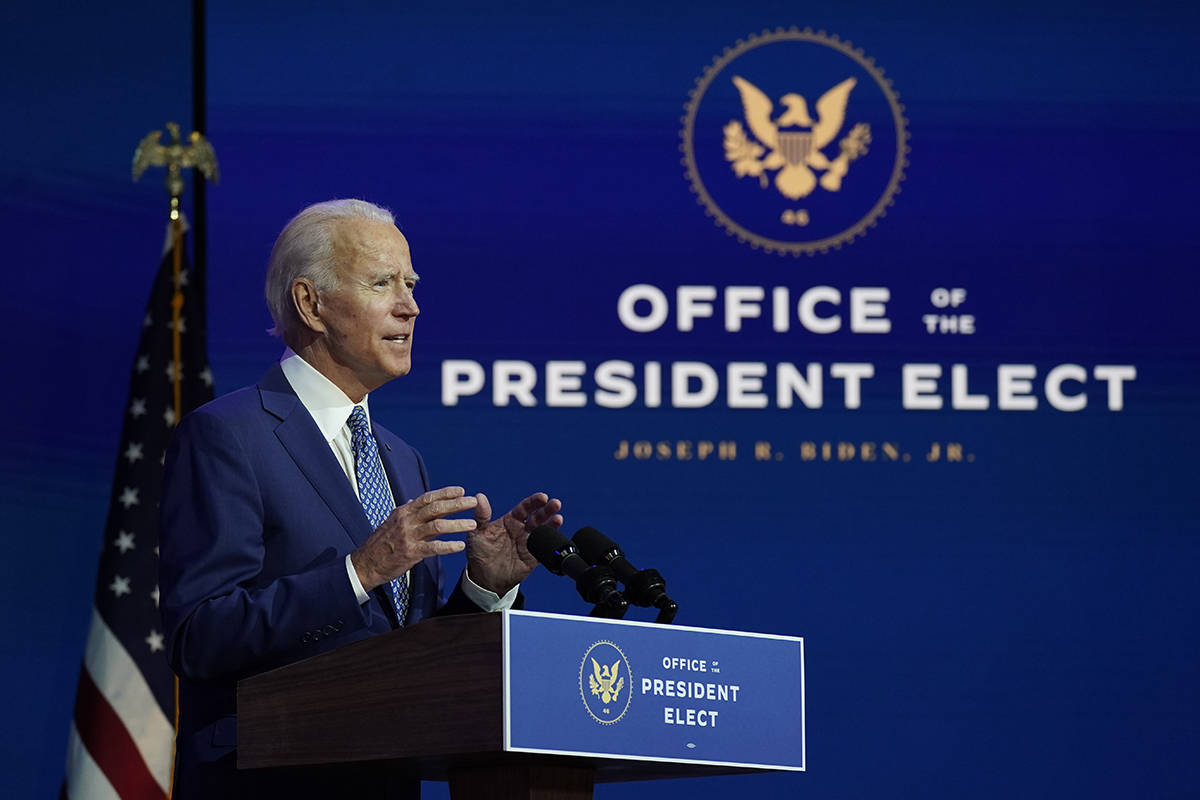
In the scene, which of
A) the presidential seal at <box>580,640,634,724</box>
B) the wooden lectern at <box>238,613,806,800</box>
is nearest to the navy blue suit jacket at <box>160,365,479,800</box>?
the wooden lectern at <box>238,613,806,800</box>

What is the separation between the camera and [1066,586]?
4.59 meters

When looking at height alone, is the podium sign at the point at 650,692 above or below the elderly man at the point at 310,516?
below

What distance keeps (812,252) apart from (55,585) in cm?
242

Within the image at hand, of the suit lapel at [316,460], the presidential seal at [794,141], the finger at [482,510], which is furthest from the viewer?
the presidential seal at [794,141]

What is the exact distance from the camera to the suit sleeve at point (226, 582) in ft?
6.98

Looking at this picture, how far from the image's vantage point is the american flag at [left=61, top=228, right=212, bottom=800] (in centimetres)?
432

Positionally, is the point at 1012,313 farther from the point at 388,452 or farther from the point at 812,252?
the point at 388,452

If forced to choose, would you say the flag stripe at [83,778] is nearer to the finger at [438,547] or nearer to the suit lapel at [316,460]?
the suit lapel at [316,460]

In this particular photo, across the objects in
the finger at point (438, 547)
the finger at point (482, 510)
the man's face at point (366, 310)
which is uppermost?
the man's face at point (366, 310)

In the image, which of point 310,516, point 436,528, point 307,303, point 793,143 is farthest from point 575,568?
point 793,143

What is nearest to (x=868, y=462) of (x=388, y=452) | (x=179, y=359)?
(x=179, y=359)

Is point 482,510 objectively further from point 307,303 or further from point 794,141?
point 794,141

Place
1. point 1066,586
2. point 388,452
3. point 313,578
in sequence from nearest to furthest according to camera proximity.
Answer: point 313,578 → point 388,452 → point 1066,586

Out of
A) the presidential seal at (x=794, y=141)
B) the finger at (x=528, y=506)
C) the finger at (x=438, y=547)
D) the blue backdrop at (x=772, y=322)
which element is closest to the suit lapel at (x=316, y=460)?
the finger at (x=528, y=506)
